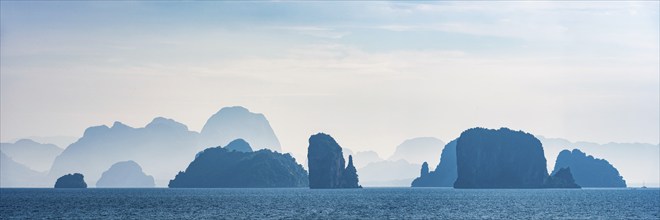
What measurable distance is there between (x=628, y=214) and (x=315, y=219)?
65.5 meters

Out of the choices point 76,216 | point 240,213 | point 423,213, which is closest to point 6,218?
point 76,216

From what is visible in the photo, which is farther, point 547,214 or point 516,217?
point 547,214

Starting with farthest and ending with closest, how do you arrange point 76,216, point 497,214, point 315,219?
point 497,214 < point 76,216 < point 315,219

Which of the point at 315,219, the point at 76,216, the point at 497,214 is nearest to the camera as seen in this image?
the point at 315,219

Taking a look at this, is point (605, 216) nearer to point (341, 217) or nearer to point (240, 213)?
point (341, 217)

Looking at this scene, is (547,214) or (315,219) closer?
(315,219)

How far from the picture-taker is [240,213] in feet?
556

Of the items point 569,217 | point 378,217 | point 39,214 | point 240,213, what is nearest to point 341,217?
point 378,217

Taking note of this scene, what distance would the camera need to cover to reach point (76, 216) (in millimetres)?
158000

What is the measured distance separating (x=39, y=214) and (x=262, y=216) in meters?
41.7

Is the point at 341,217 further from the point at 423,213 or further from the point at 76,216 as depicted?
the point at 76,216

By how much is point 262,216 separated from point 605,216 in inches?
2507

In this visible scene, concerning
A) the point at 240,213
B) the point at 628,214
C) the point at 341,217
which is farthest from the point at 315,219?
the point at 628,214

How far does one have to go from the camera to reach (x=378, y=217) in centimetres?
15712
